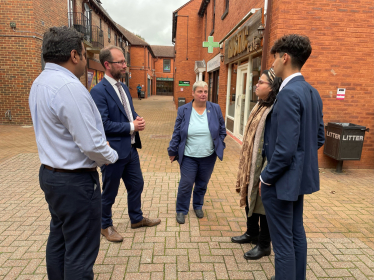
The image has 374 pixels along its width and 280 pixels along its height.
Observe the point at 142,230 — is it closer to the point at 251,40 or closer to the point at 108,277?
the point at 108,277

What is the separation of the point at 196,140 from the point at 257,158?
1.08 meters

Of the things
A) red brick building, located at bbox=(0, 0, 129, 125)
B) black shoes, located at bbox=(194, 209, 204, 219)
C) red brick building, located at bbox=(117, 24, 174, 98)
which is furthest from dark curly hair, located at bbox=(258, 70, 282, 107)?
red brick building, located at bbox=(117, 24, 174, 98)

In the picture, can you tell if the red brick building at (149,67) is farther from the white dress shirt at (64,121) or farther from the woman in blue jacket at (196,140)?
the white dress shirt at (64,121)

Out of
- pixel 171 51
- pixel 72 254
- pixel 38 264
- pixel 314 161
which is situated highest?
pixel 171 51

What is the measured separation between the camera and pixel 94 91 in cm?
271

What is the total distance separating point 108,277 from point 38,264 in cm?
73

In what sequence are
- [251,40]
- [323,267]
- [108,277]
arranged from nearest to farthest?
[108,277], [323,267], [251,40]

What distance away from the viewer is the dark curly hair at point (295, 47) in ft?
6.18

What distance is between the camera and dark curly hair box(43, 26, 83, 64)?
1722mm

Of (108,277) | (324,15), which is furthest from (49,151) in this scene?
(324,15)

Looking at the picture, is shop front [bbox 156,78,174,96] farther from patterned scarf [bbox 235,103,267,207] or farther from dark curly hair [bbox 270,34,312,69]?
dark curly hair [bbox 270,34,312,69]

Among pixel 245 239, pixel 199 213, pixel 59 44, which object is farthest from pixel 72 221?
pixel 199 213

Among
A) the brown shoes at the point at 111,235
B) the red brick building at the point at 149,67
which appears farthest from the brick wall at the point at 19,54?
the red brick building at the point at 149,67

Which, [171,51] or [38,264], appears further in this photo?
[171,51]
